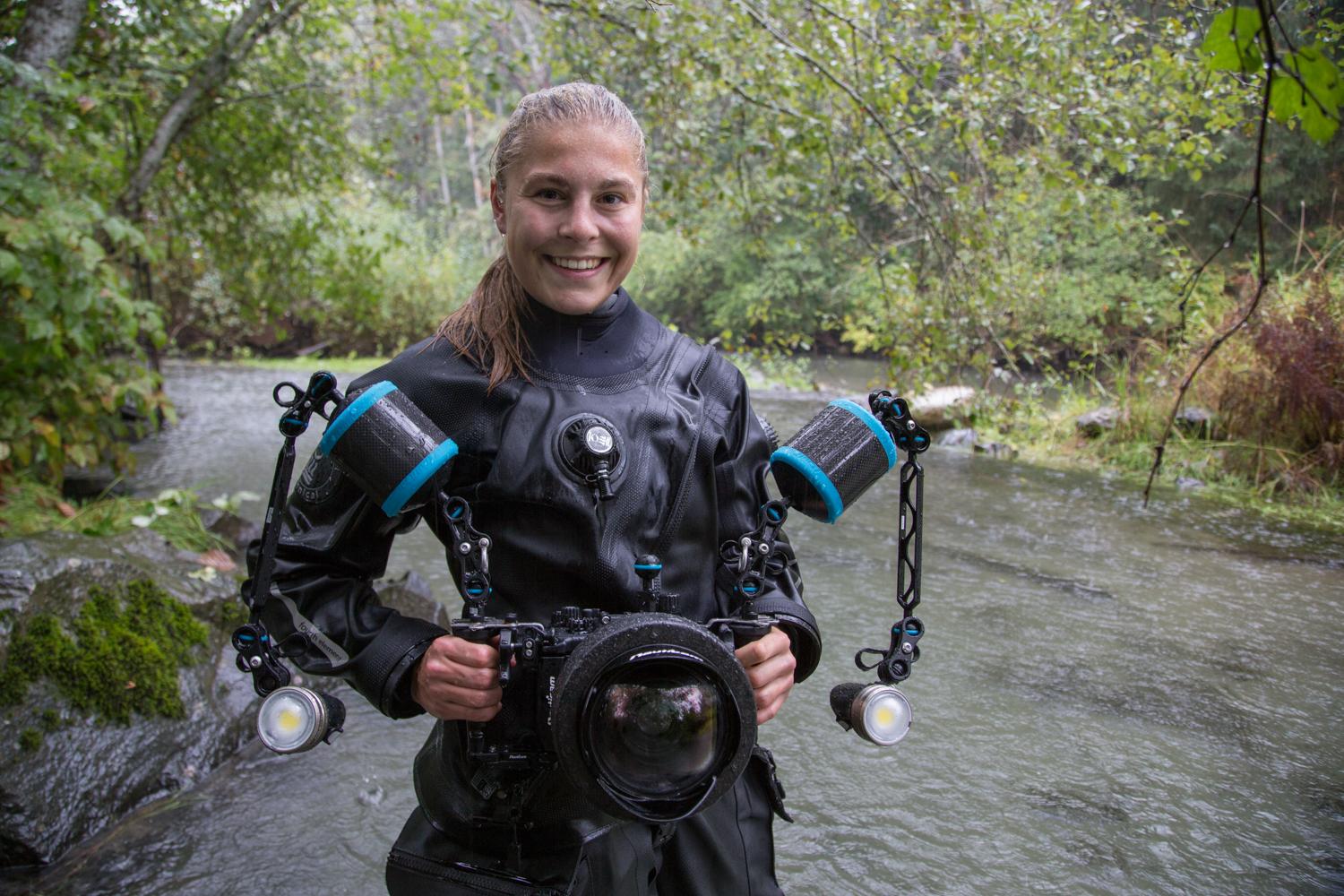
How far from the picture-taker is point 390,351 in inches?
866

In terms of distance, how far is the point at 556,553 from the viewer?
1.65 metres

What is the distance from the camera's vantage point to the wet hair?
5.57 ft

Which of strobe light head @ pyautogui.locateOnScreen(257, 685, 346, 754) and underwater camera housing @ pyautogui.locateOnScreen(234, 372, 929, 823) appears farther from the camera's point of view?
strobe light head @ pyautogui.locateOnScreen(257, 685, 346, 754)

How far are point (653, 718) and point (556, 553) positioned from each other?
36 cm

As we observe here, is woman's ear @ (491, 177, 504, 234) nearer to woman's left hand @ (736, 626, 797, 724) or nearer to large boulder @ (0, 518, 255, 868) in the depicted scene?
woman's left hand @ (736, 626, 797, 724)

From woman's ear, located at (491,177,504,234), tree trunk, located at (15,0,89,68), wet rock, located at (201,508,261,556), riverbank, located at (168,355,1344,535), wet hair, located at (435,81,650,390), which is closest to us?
wet hair, located at (435,81,650,390)

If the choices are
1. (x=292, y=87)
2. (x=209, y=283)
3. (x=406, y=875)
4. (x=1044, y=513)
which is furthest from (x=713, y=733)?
(x=209, y=283)

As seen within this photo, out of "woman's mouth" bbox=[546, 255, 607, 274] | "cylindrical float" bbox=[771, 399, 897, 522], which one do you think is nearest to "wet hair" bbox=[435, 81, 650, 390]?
"woman's mouth" bbox=[546, 255, 607, 274]

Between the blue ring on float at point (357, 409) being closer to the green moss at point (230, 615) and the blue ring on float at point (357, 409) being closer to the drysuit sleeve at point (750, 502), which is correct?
the drysuit sleeve at point (750, 502)

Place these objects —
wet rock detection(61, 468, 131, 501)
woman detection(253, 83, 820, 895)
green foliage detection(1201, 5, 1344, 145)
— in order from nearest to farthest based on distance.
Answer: green foliage detection(1201, 5, 1344, 145)
woman detection(253, 83, 820, 895)
wet rock detection(61, 468, 131, 501)

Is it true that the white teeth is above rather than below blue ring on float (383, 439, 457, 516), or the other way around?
above

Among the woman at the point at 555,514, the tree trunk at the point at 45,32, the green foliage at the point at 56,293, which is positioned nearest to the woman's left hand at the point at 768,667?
the woman at the point at 555,514

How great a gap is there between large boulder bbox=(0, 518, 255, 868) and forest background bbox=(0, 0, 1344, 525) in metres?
1.26

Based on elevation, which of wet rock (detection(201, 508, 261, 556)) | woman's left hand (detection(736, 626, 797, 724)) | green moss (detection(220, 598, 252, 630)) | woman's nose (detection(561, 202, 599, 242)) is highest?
woman's nose (detection(561, 202, 599, 242))
